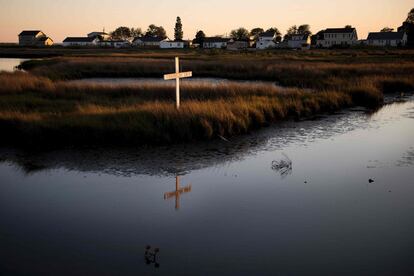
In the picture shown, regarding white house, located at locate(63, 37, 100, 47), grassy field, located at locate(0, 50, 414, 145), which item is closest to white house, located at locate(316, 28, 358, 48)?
white house, located at locate(63, 37, 100, 47)

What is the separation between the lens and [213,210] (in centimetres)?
984

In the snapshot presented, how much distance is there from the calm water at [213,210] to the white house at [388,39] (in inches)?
4666

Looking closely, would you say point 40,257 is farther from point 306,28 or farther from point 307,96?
point 306,28

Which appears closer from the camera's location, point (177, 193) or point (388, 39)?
point (177, 193)

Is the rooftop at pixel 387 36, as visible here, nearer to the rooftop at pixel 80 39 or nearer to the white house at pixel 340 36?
the white house at pixel 340 36

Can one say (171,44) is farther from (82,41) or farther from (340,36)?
(340,36)

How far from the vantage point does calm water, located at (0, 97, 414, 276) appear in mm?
7492

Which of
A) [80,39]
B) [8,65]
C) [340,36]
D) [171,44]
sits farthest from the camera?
[80,39]

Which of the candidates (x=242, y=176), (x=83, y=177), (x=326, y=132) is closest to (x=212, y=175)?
(x=242, y=176)

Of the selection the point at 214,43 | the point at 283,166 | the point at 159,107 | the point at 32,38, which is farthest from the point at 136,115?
the point at 32,38

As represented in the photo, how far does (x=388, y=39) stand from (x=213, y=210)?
129 metres

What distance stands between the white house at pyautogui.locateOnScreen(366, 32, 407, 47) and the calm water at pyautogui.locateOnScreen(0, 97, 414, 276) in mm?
118522

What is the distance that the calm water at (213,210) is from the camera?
7492 mm

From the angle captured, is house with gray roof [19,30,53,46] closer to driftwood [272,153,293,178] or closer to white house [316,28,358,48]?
white house [316,28,358,48]
